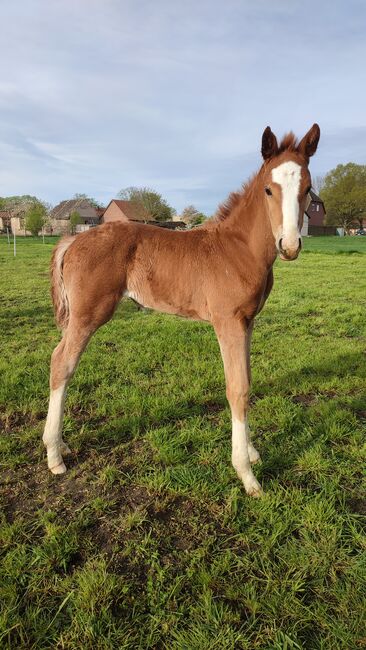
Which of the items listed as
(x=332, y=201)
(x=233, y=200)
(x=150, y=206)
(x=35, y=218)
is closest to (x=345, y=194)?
(x=332, y=201)

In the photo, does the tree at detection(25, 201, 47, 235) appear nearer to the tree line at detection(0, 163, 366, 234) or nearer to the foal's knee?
the tree line at detection(0, 163, 366, 234)

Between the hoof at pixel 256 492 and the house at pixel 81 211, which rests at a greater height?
the house at pixel 81 211

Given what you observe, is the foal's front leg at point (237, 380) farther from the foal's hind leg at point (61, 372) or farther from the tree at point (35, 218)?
the tree at point (35, 218)

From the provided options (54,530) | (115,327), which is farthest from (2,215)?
(54,530)

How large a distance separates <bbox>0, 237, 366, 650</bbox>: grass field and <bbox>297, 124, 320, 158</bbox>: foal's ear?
245cm

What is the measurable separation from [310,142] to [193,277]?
1.37 meters

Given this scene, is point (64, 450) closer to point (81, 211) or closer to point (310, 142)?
point (310, 142)

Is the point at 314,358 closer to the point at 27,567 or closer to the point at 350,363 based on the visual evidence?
the point at 350,363

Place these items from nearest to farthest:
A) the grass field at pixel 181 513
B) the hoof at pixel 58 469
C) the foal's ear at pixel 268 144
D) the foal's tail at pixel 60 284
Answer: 1. the grass field at pixel 181 513
2. the foal's ear at pixel 268 144
3. the hoof at pixel 58 469
4. the foal's tail at pixel 60 284

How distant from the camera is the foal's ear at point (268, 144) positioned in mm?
2721

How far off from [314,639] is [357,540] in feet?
2.44

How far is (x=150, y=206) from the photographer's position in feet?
179

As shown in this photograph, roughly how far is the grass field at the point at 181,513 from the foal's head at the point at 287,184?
71.5 inches

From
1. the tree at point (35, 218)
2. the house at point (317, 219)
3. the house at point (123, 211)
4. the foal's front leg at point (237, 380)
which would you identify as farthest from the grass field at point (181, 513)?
the house at point (317, 219)
